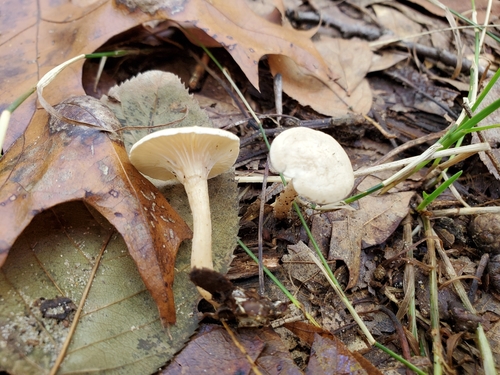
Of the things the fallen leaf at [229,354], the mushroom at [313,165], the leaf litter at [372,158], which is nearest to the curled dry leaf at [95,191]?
the fallen leaf at [229,354]

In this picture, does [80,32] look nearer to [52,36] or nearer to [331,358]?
[52,36]

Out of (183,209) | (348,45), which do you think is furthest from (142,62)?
(348,45)

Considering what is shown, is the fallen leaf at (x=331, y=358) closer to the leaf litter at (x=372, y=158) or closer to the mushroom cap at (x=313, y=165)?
the leaf litter at (x=372, y=158)

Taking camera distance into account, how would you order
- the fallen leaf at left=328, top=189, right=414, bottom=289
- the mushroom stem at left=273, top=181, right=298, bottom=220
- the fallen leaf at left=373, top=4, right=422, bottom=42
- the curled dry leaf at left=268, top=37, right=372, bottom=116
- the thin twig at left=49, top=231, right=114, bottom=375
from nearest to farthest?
1. the thin twig at left=49, top=231, right=114, bottom=375
2. the mushroom stem at left=273, top=181, right=298, bottom=220
3. the fallen leaf at left=328, top=189, right=414, bottom=289
4. the curled dry leaf at left=268, top=37, right=372, bottom=116
5. the fallen leaf at left=373, top=4, right=422, bottom=42

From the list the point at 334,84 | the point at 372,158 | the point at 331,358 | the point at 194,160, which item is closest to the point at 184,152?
the point at 194,160

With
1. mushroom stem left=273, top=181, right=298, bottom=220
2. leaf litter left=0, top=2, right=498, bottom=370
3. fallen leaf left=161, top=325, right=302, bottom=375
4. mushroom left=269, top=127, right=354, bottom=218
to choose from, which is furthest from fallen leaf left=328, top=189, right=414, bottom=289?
fallen leaf left=161, top=325, right=302, bottom=375

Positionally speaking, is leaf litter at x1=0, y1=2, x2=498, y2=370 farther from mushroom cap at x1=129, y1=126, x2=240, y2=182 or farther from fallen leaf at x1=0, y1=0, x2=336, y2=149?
mushroom cap at x1=129, y1=126, x2=240, y2=182

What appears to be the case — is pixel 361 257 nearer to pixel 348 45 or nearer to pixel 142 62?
pixel 348 45
